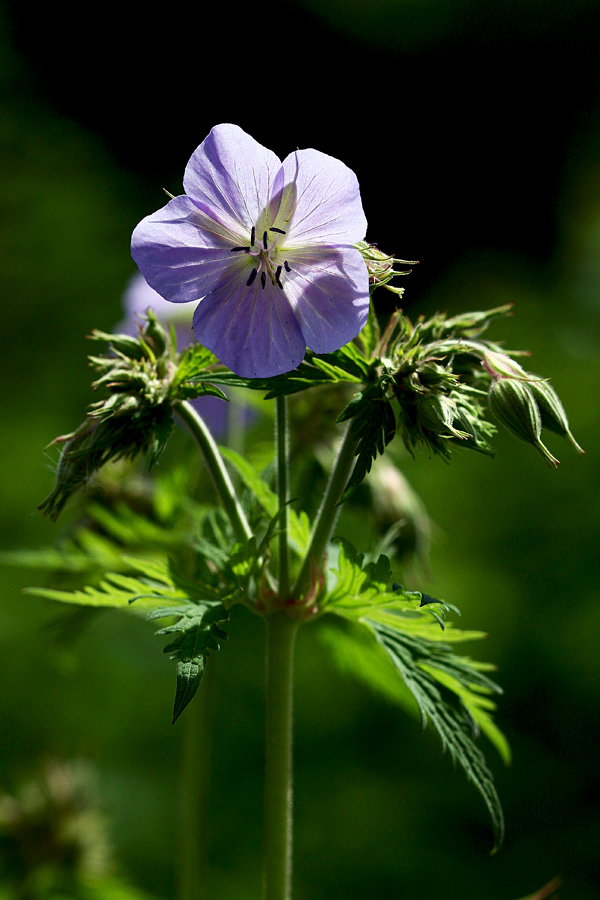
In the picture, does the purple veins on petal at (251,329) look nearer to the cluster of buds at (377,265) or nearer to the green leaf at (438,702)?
the cluster of buds at (377,265)

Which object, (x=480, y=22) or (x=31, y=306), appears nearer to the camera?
(x=31, y=306)

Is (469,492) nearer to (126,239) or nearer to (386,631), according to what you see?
(126,239)

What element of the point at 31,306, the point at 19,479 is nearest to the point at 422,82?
the point at 31,306

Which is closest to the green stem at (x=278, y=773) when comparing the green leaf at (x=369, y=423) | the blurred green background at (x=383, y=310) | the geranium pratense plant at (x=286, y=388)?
the geranium pratense plant at (x=286, y=388)

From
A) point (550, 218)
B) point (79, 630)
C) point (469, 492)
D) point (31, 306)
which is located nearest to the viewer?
point (79, 630)

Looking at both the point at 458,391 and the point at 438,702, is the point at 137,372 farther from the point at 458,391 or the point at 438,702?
the point at 438,702

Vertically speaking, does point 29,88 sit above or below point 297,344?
above
